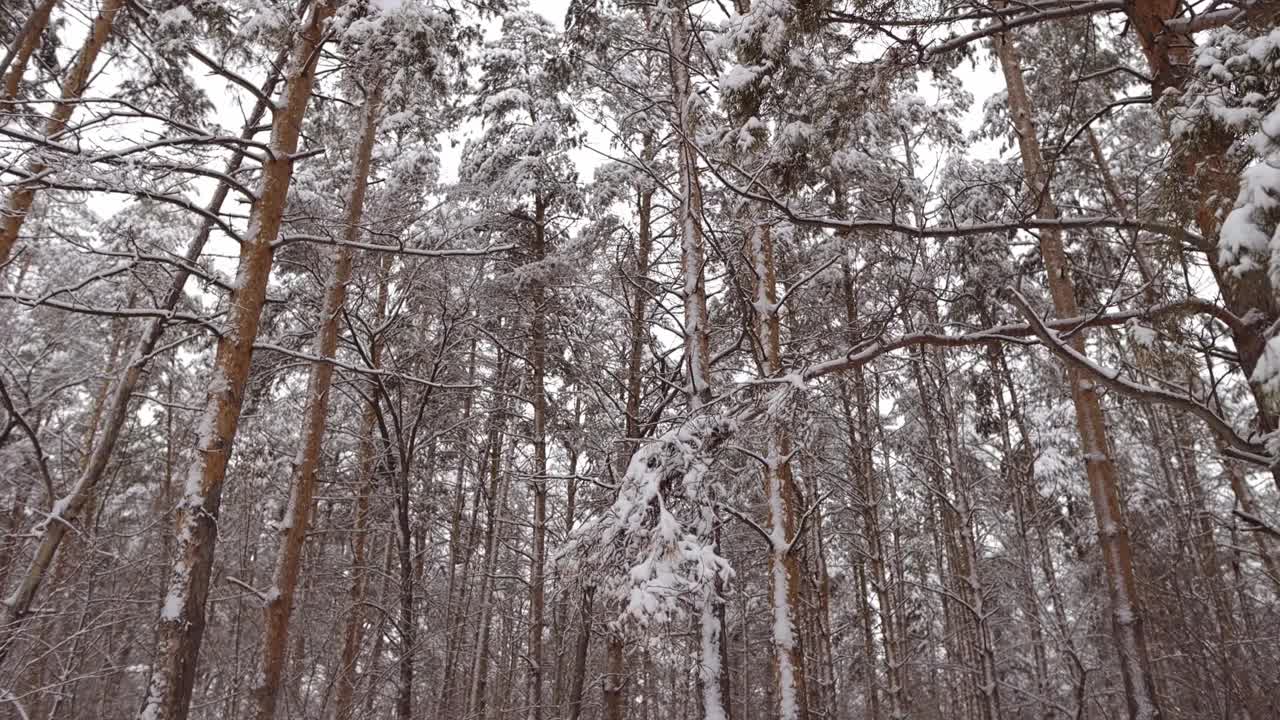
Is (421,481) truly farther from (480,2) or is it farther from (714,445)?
(714,445)

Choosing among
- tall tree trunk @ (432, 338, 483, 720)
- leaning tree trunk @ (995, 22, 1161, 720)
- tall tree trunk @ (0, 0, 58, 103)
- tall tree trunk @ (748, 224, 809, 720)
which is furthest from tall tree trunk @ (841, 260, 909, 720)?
tall tree trunk @ (0, 0, 58, 103)

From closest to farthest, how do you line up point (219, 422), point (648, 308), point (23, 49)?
point (219, 422)
point (23, 49)
point (648, 308)

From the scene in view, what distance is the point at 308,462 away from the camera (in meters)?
6.44

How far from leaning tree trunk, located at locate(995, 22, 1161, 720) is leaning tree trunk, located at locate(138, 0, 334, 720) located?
5.94 m

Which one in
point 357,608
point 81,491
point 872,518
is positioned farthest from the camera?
point 872,518

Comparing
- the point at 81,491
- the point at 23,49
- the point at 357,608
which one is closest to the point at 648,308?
the point at 357,608

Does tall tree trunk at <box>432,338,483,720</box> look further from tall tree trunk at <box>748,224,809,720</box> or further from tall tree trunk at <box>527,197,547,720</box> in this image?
tall tree trunk at <box>748,224,809,720</box>

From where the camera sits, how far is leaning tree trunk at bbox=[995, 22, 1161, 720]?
5514 millimetres

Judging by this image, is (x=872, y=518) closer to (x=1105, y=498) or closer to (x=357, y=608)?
(x=1105, y=498)

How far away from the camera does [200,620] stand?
4277 millimetres

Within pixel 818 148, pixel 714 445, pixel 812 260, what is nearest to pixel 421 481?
pixel 812 260

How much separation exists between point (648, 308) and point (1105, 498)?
6043 millimetres

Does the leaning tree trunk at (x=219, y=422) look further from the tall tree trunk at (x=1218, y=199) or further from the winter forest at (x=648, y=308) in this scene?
the tall tree trunk at (x=1218, y=199)

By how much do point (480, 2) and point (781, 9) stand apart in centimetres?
432
